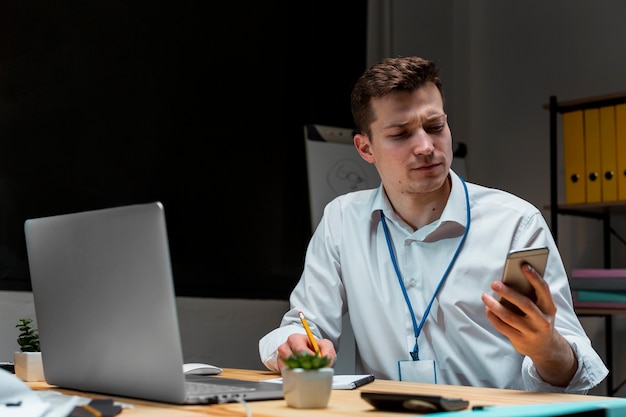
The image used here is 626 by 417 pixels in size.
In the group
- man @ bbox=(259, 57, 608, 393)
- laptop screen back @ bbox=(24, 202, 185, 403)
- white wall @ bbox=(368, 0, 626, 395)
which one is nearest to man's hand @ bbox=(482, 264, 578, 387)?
man @ bbox=(259, 57, 608, 393)

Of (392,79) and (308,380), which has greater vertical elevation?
(392,79)

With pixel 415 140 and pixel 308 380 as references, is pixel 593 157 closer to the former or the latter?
pixel 415 140

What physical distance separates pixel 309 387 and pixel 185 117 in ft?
7.28

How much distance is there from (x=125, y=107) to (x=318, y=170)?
0.84m

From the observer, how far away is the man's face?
1.96 metres

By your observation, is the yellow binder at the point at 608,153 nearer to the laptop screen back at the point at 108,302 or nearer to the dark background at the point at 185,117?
the dark background at the point at 185,117

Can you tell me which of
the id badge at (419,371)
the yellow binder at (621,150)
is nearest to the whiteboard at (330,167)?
the yellow binder at (621,150)

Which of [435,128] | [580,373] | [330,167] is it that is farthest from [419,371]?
[330,167]

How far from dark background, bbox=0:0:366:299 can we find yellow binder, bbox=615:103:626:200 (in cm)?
118

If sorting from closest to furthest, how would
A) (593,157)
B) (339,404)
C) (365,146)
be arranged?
(339,404)
(365,146)
(593,157)

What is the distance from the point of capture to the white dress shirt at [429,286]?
1828 mm

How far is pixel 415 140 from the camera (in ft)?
A: 6.47

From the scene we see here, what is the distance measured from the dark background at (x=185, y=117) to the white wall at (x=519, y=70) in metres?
0.43

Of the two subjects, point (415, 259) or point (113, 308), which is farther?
point (415, 259)
